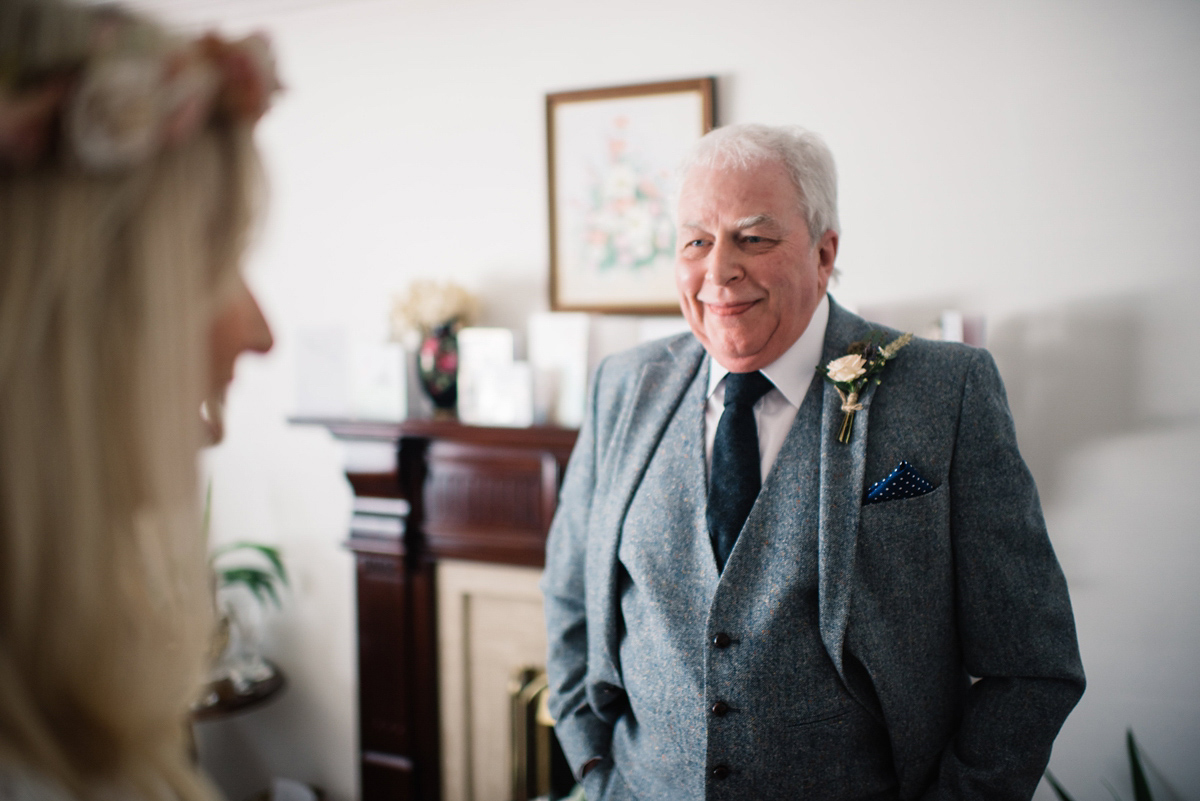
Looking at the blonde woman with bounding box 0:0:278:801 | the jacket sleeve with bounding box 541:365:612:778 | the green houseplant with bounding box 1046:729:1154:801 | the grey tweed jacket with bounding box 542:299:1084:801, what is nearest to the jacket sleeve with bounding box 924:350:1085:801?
the grey tweed jacket with bounding box 542:299:1084:801

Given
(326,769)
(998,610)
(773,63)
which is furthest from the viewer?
(326,769)

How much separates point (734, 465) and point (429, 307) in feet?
4.06

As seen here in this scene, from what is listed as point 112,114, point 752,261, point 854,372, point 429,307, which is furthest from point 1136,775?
point 112,114

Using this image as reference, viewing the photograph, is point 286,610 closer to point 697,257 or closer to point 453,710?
point 453,710

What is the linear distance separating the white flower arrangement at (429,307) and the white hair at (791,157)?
1.07m

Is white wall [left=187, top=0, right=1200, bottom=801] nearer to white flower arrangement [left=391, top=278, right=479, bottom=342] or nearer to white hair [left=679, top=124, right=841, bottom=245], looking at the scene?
white flower arrangement [left=391, top=278, right=479, bottom=342]

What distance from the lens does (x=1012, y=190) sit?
1840 mm

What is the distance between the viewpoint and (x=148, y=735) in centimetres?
59

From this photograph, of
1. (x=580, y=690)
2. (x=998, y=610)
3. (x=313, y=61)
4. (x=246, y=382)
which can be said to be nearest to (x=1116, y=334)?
(x=998, y=610)

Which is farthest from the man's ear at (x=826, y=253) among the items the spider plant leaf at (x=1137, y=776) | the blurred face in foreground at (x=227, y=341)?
the spider plant leaf at (x=1137, y=776)

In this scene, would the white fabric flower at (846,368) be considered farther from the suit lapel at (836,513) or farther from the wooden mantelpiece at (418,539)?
the wooden mantelpiece at (418,539)

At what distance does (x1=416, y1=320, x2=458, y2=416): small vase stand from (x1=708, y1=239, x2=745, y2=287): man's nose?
1.12m

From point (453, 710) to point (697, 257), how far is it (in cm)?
178

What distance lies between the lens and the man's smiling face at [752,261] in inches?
47.9
